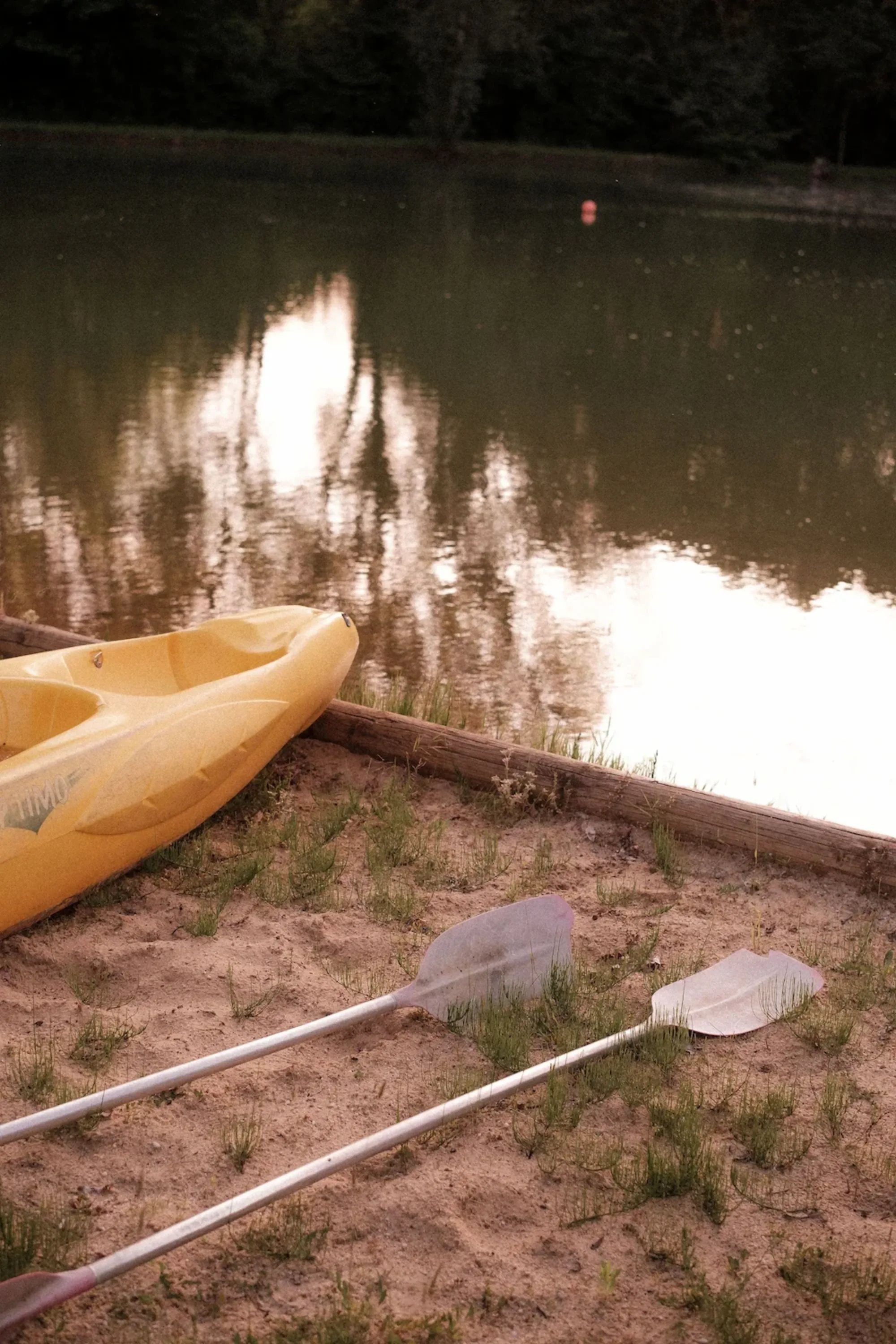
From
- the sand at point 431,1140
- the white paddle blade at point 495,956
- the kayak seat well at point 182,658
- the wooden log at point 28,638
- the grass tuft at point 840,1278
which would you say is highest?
the kayak seat well at point 182,658

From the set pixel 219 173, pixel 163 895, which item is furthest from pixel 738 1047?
pixel 219 173

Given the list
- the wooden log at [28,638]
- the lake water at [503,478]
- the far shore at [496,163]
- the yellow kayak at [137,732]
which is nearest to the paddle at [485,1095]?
the yellow kayak at [137,732]

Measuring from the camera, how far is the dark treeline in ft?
85.3

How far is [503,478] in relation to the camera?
22.3 ft

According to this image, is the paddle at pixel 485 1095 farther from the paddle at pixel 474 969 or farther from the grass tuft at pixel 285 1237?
the paddle at pixel 474 969

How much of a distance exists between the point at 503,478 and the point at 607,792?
3.65 metres

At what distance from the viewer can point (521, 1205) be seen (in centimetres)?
213

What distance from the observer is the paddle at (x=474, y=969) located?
2.32m

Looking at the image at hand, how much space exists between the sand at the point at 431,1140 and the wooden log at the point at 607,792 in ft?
0.19

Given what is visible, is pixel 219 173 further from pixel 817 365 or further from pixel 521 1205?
pixel 521 1205

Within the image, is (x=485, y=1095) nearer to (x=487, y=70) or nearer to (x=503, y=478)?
(x=503, y=478)

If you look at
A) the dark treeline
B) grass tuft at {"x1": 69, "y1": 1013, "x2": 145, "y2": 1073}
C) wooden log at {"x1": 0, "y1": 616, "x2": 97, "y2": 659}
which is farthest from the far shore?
grass tuft at {"x1": 69, "y1": 1013, "x2": 145, "y2": 1073}

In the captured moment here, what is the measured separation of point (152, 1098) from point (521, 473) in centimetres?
495

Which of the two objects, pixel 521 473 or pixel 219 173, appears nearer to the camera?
pixel 521 473
